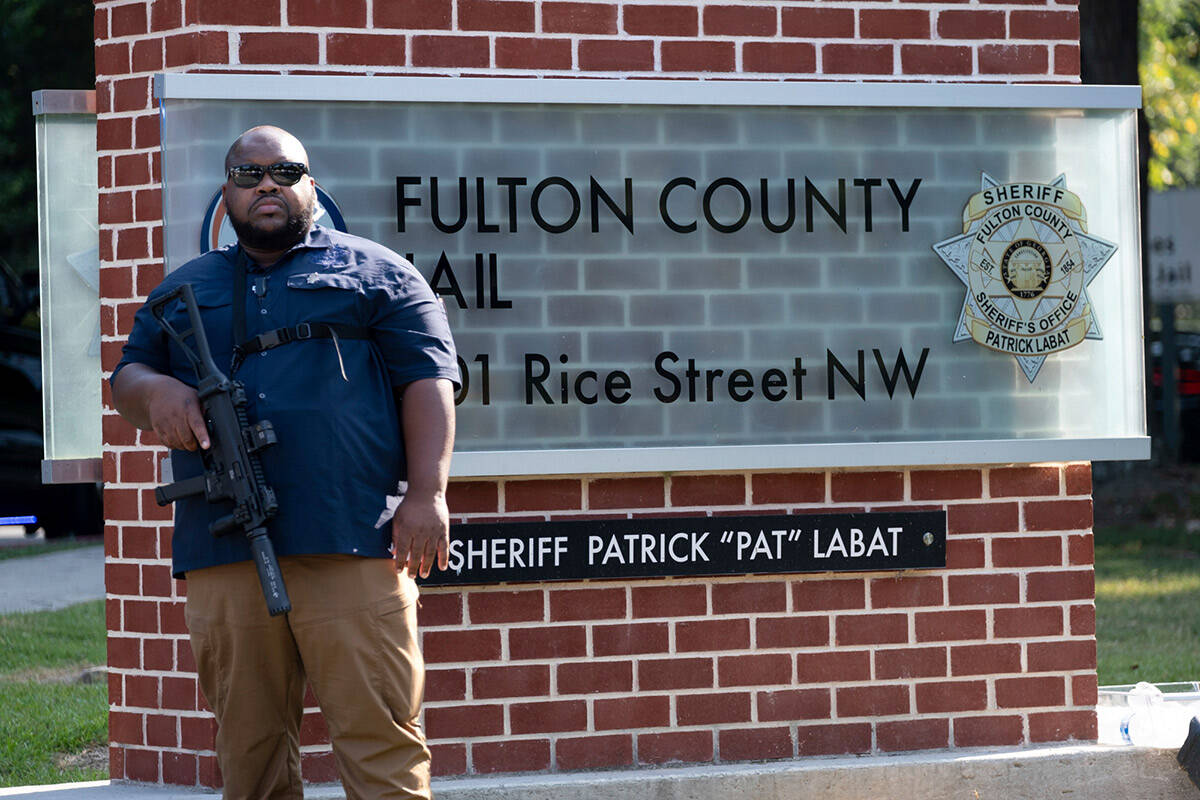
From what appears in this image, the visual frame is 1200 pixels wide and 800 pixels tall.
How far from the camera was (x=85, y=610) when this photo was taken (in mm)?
8938

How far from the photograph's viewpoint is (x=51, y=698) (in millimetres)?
6754

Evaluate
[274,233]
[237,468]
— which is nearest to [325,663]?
[237,468]

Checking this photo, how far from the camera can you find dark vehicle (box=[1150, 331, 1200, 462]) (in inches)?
661

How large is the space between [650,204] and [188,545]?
1841 millimetres

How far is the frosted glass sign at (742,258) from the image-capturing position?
4633 millimetres

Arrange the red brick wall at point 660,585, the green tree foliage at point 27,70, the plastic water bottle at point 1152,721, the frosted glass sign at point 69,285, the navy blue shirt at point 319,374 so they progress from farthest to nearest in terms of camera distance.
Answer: the green tree foliage at point 27,70 → the plastic water bottle at point 1152,721 → the frosted glass sign at point 69,285 → the red brick wall at point 660,585 → the navy blue shirt at point 319,374

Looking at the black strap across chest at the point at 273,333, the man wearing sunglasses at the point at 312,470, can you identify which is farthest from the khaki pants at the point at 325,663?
the black strap across chest at the point at 273,333

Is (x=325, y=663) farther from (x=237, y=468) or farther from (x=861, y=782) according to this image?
(x=861, y=782)

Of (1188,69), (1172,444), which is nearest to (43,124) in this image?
(1172,444)

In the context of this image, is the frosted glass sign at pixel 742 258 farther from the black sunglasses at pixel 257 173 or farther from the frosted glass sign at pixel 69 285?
the black sunglasses at pixel 257 173

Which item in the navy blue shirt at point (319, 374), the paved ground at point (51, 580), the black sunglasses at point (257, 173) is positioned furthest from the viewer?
the paved ground at point (51, 580)

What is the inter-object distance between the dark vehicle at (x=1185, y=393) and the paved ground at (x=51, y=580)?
1086 cm

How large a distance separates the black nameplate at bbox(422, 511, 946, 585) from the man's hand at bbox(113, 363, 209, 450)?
1182 mm

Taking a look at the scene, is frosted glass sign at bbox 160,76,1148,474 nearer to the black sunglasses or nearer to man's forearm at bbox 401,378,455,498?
the black sunglasses
